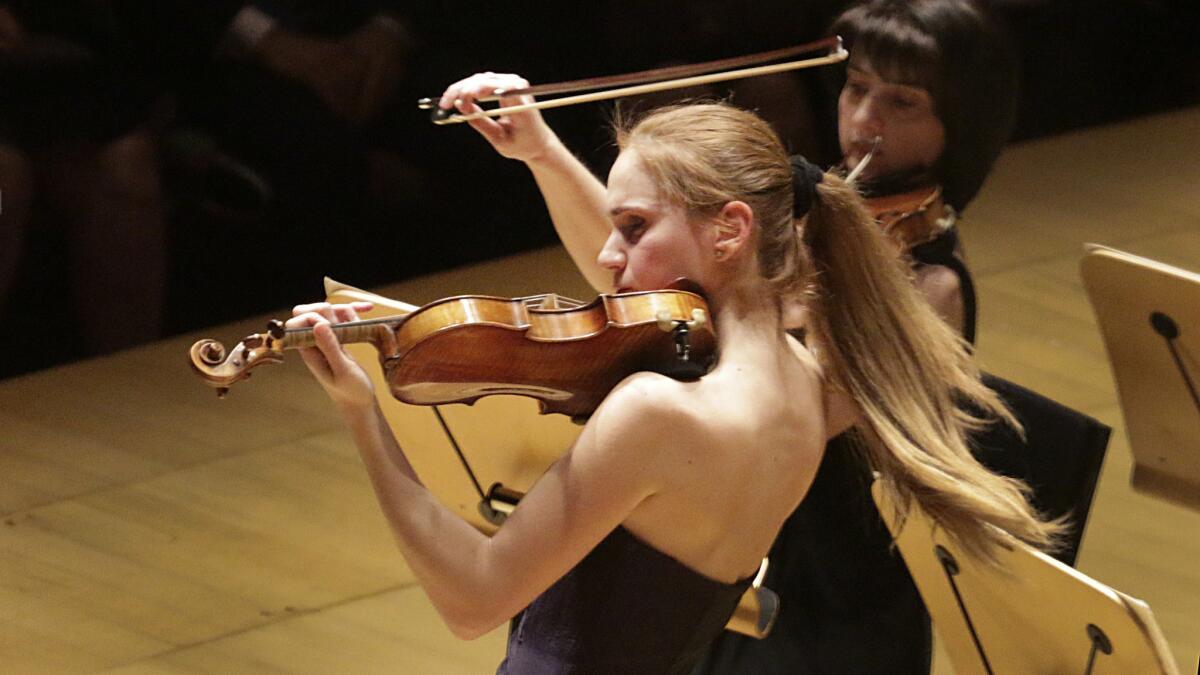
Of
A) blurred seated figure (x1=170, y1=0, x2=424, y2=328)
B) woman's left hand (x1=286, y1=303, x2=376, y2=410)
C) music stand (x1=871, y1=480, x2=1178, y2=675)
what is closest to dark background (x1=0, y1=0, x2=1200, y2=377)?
blurred seated figure (x1=170, y1=0, x2=424, y2=328)

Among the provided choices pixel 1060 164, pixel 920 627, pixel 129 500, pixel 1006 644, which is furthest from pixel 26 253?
pixel 1060 164

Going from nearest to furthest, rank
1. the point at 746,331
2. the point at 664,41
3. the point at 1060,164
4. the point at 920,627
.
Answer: the point at 746,331 < the point at 920,627 < the point at 664,41 < the point at 1060,164

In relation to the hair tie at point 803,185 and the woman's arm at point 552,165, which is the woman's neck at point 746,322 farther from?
the woman's arm at point 552,165

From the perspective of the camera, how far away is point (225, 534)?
3.26 metres

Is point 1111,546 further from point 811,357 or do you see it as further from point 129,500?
point 129,500

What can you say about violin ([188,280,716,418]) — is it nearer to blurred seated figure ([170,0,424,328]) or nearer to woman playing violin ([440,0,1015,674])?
woman playing violin ([440,0,1015,674])

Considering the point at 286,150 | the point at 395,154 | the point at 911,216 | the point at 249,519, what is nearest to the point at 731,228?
the point at 911,216

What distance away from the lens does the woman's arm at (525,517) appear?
63.3 inches

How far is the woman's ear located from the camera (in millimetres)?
1743

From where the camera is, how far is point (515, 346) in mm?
1672

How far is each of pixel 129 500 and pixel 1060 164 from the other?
123 inches

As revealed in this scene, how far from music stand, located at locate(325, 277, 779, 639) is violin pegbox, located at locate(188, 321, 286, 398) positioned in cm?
33

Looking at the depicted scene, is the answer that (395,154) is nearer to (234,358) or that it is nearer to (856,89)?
(856,89)

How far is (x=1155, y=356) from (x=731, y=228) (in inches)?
30.4
